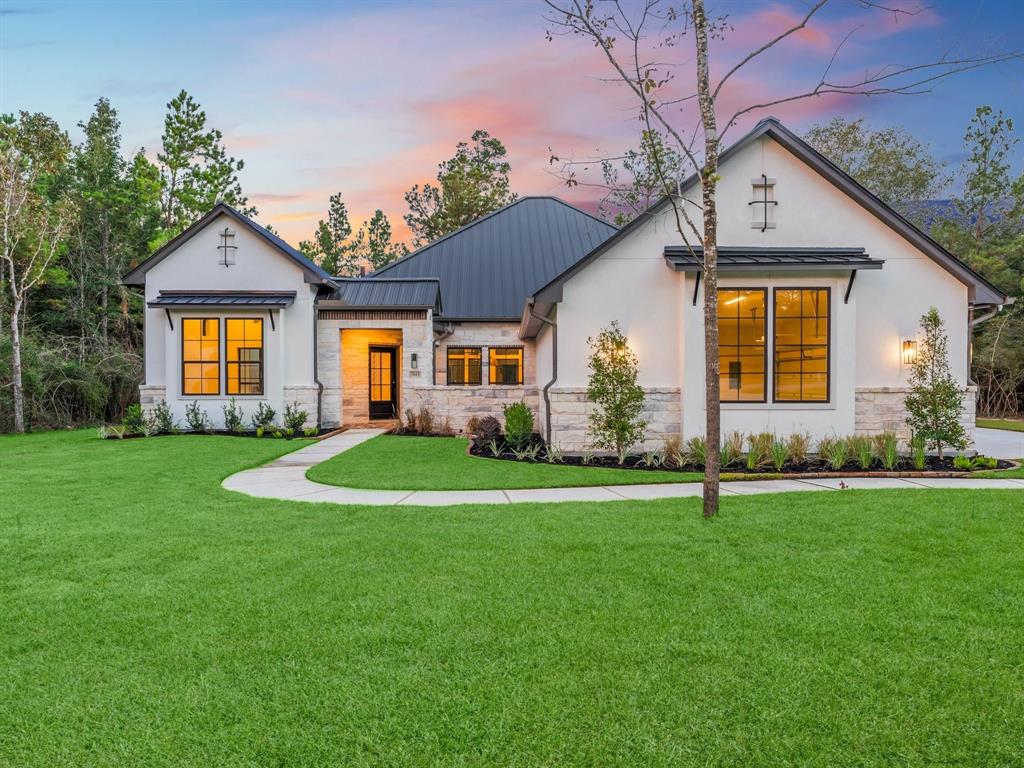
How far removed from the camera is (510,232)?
21.4 metres

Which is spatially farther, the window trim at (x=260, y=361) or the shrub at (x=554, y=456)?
the window trim at (x=260, y=361)

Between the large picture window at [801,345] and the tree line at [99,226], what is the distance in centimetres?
1776

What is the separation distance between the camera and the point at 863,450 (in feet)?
29.0

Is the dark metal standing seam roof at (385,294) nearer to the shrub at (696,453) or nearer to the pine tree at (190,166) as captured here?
the shrub at (696,453)

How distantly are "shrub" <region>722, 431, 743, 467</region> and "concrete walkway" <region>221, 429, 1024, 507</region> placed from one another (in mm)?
1240

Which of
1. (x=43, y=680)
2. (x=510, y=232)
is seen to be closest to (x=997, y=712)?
(x=43, y=680)

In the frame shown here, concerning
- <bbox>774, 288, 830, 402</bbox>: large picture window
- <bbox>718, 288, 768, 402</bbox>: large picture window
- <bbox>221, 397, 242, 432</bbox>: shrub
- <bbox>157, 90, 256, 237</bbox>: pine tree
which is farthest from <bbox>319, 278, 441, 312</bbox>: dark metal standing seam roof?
<bbox>157, 90, 256, 237</bbox>: pine tree

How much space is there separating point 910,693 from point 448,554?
2916 millimetres

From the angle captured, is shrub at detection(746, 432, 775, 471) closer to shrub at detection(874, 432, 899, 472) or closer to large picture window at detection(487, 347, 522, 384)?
shrub at detection(874, 432, 899, 472)

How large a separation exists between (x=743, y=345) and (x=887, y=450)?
2.74 m

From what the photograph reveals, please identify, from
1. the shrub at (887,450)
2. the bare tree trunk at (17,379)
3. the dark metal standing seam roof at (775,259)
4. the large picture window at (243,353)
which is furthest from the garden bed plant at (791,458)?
the bare tree trunk at (17,379)

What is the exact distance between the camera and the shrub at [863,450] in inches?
348

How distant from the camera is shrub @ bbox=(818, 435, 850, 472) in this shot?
28.9 ft

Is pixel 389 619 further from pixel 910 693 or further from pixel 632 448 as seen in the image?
pixel 632 448
